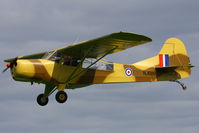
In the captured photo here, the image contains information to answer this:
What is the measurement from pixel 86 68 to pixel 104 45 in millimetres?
1490

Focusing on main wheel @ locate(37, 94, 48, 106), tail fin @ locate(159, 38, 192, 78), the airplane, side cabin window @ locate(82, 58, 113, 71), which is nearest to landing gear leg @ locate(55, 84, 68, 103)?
the airplane

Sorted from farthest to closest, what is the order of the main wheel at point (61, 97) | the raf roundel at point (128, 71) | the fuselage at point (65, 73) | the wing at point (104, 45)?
the raf roundel at point (128, 71) < the main wheel at point (61, 97) < the fuselage at point (65, 73) < the wing at point (104, 45)

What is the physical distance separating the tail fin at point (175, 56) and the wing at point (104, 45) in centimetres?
417

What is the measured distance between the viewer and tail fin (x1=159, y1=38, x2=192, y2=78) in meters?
21.9

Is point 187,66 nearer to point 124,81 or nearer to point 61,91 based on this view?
point 124,81

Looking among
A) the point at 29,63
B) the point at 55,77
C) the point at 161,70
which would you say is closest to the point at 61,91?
the point at 55,77

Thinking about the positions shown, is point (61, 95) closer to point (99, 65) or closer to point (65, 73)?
point (65, 73)

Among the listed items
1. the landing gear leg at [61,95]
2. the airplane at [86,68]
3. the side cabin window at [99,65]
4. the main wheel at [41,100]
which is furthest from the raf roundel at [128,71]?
the main wheel at [41,100]

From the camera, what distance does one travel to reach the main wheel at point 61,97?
1852 centimetres

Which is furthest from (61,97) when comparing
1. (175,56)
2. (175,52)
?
(175,52)

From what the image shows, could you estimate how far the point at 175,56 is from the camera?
22.4 metres

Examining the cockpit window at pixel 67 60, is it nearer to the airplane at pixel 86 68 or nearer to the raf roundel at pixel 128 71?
the airplane at pixel 86 68

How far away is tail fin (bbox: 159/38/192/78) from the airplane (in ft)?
1.81

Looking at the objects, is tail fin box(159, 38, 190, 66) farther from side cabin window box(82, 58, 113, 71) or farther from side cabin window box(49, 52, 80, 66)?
side cabin window box(49, 52, 80, 66)
